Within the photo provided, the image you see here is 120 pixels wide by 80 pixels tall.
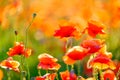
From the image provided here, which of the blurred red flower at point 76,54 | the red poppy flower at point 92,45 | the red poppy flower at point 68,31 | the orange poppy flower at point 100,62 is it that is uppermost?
the red poppy flower at point 68,31

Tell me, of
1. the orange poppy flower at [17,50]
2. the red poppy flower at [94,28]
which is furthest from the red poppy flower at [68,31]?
the orange poppy flower at [17,50]

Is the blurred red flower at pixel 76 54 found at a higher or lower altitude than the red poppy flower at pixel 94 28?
lower

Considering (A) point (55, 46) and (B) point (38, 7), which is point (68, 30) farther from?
(B) point (38, 7)

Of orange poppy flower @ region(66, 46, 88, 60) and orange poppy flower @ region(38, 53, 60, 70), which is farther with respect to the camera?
orange poppy flower @ region(38, 53, 60, 70)

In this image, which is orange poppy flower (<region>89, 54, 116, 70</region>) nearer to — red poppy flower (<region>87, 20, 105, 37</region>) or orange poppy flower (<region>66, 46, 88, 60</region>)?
orange poppy flower (<region>66, 46, 88, 60</region>)

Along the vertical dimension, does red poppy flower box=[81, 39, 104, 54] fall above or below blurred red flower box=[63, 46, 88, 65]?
above

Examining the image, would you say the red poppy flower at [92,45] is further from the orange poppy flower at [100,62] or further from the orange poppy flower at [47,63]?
the orange poppy flower at [47,63]

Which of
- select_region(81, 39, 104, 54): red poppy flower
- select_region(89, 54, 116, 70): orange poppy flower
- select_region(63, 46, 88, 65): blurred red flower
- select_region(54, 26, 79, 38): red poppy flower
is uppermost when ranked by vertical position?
select_region(54, 26, 79, 38): red poppy flower

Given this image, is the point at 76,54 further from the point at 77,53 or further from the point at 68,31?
the point at 68,31

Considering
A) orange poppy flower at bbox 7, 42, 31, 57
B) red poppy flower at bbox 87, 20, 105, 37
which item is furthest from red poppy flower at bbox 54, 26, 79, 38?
orange poppy flower at bbox 7, 42, 31, 57

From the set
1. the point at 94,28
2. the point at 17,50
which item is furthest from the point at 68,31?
the point at 17,50

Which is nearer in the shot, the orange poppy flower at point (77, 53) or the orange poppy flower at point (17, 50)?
the orange poppy flower at point (77, 53)
